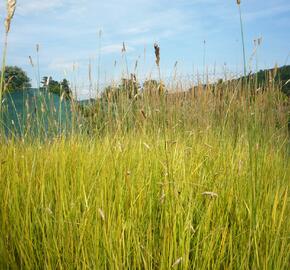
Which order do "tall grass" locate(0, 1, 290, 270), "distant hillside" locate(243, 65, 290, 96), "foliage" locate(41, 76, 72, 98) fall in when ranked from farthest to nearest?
"distant hillside" locate(243, 65, 290, 96) → "foliage" locate(41, 76, 72, 98) → "tall grass" locate(0, 1, 290, 270)

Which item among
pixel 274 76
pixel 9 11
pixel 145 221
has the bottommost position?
pixel 145 221

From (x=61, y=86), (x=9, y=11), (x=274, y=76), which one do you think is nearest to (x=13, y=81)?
(x=61, y=86)

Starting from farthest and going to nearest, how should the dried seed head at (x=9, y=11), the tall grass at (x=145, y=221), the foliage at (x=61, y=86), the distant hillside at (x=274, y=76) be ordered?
the distant hillside at (x=274, y=76), the foliage at (x=61, y=86), the tall grass at (x=145, y=221), the dried seed head at (x=9, y=11)

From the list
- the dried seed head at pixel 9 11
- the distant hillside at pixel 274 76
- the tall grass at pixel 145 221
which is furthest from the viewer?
the distant hillside at pixel 274 76

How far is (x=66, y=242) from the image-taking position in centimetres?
166

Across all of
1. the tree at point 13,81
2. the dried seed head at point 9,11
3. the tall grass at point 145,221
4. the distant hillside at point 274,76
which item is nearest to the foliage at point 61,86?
the tree at point 13,81

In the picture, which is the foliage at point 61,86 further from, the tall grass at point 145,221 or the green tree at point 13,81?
the tall grass at point 145,221

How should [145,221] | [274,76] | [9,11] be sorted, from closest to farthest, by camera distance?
[9,11] → [145,221] → [274,76]

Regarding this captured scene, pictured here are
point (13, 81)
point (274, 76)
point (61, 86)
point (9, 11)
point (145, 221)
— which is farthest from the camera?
point (13, 81)

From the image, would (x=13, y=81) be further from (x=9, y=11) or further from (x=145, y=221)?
(x=9, y=11)

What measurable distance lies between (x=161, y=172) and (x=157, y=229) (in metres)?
0.66

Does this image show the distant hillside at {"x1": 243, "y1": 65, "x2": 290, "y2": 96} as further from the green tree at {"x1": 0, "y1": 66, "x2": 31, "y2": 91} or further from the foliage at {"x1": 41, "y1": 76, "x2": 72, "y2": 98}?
the green tree at {"x1": 0, "y1": 66, "x2": 31, "y2": 91}

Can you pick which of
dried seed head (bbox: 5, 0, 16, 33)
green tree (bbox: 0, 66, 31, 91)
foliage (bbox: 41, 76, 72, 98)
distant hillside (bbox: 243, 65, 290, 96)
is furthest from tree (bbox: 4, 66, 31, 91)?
distant hillside (bbox: 243, 65, 290, 96)

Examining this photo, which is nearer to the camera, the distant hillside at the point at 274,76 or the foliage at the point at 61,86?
the foliage at the point at 61,86
